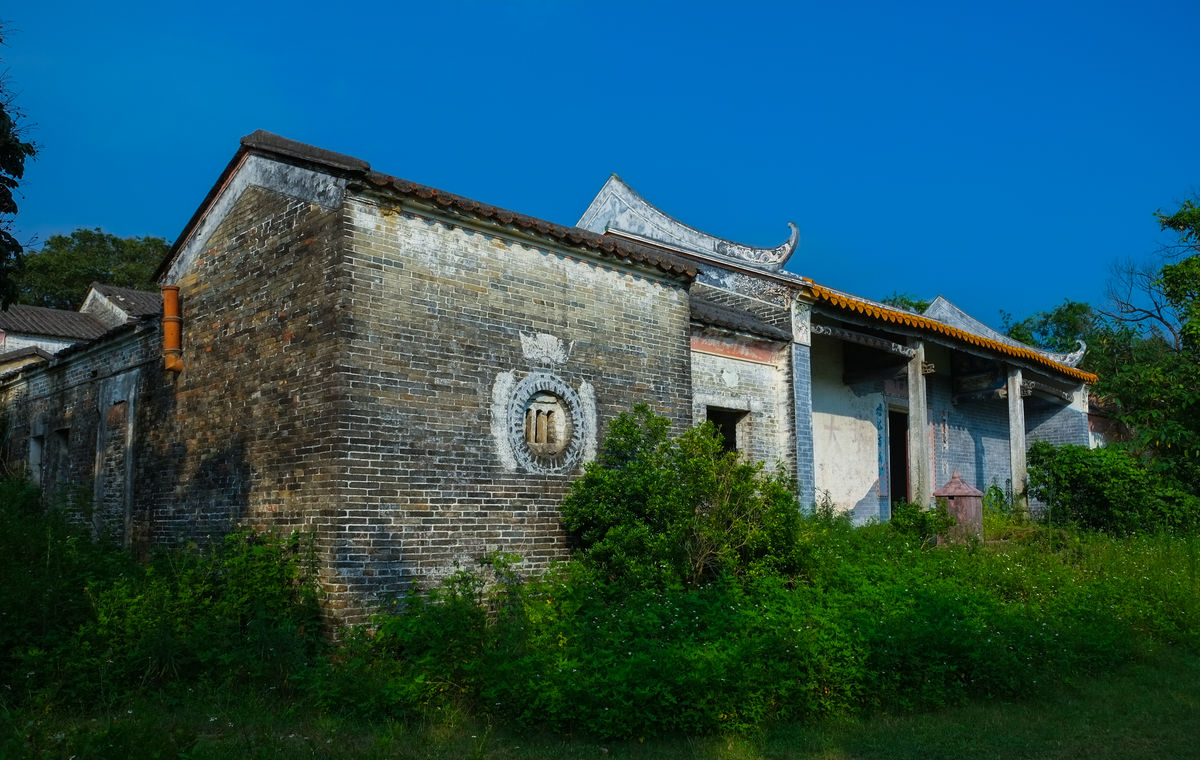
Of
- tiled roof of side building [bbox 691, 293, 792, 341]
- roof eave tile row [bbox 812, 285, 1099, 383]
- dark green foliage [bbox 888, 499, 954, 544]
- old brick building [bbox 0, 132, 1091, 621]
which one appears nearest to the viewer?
old brick building [bbox 0, 132, 1091, 621]

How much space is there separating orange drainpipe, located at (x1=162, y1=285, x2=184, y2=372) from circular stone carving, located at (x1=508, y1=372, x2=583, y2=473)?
4.08 m

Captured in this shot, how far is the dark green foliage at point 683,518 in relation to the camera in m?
8.41

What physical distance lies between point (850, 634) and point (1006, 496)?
13.1 metres

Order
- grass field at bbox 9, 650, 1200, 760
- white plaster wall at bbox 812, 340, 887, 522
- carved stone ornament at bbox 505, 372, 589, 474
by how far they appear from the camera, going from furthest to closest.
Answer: white plaster wall at bbox 812, 340, 887, 522 < carved stone ornament at bbox 505, 372, 589, 474 < grass field at bbox 9, 650, 1200, 760

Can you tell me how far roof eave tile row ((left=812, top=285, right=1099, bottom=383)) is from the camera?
514 inches

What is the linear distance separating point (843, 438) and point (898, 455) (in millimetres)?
2716

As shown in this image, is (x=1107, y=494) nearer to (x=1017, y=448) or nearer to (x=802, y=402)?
(x=1017, y=448)

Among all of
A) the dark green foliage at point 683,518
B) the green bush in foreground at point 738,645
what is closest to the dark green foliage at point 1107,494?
the green bush in foreground at point 738,645

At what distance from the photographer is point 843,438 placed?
15.4 meters

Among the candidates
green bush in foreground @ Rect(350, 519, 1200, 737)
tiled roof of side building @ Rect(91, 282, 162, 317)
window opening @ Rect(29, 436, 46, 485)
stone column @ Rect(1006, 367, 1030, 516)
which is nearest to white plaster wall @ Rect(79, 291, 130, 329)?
tiled roof of side building @ Rect(91, 282, 162, 317)

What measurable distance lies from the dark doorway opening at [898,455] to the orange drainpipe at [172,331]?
40.9 ft

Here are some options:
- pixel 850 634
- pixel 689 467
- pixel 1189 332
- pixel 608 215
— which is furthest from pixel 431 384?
pixel 1189 332

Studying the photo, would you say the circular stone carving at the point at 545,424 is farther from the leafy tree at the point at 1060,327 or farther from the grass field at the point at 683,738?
the leafy tree at the point at 1060,327

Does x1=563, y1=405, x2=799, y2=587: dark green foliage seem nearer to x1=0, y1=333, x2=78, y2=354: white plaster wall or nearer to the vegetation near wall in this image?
the vegetation near wall
